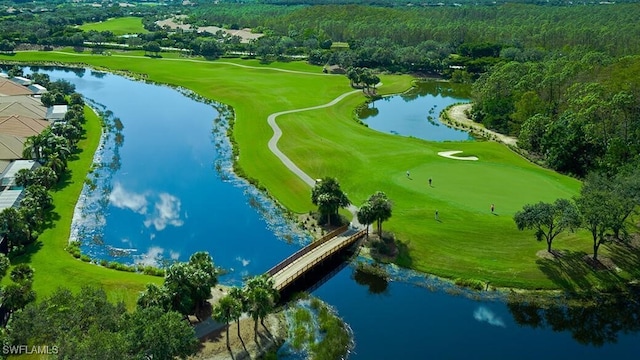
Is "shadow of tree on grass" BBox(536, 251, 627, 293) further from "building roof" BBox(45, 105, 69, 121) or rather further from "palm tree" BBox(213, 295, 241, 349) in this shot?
"building roof" BBox(45, 105, 69, 121)

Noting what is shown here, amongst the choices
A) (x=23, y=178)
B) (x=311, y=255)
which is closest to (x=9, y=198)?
(x=23, y=178)

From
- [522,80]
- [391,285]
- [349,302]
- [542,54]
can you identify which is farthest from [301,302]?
[542,54]

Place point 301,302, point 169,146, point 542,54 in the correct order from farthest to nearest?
point 542,54 < point 169,146 < point 301,302

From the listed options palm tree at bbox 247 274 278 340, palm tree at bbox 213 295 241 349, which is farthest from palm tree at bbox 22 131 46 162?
palm tree at bbox 213 295 241 349

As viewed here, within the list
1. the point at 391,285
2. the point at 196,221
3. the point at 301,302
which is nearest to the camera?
the point at 301,302

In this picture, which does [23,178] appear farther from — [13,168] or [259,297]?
[259,297]

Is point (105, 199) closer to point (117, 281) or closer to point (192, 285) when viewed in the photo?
point (117, 281)

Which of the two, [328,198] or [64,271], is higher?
[328,198]

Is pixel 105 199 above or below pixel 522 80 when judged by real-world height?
below
